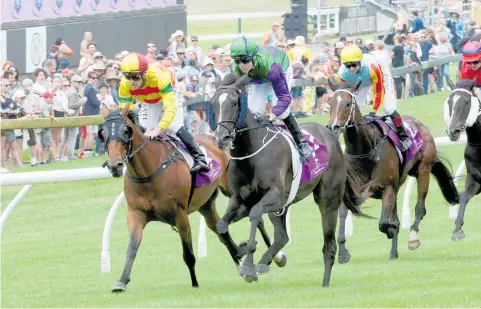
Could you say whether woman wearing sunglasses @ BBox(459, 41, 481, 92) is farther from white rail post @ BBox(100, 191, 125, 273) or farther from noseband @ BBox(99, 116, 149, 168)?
noseband @ BBox(99, 116, 149, 168)

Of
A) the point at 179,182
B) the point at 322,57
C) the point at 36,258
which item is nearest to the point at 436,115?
the point at 322,57

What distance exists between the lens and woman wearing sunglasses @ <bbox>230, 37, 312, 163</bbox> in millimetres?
9344

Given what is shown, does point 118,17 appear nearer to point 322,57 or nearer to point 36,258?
point 322,57

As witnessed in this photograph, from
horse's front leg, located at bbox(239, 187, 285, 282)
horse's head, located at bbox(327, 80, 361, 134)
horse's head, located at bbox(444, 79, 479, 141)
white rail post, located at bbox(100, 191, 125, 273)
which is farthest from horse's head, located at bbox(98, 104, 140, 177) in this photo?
horse's head, located at bbox(444, 79, 479, 141)

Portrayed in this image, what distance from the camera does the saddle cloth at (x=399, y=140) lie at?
1173cm

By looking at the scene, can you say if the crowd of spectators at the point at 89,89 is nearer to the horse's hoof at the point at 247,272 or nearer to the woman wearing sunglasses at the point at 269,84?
the woman wearing sunglasses at the point at 269,84

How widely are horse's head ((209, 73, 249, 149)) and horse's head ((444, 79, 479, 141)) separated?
252cm

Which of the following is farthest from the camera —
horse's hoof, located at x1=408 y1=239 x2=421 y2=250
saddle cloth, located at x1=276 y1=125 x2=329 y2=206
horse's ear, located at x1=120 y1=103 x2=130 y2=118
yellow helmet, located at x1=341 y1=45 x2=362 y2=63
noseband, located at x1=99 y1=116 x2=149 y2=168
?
horse's hoof, located at x1=408 y1=239 x2=421 y2=250

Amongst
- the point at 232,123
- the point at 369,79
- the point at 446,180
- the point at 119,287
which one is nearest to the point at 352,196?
the point at 369,79

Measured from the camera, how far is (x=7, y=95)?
16469 mm

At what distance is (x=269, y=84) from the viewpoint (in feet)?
31.5

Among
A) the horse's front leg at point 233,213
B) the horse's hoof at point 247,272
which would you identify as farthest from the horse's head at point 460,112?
the horse's hoof at point 247,272

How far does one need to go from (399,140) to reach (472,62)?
3.58ft

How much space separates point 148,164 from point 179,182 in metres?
0.32
